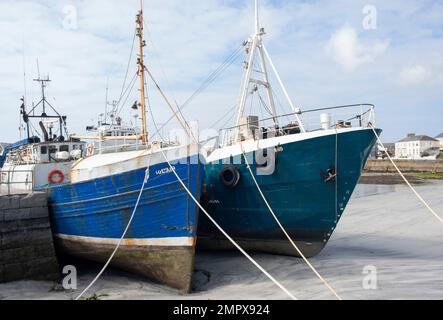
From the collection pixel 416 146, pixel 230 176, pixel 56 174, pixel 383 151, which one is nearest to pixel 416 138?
pixel 416 146

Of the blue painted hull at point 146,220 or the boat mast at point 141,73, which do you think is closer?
the blue painted hull at point 146,220

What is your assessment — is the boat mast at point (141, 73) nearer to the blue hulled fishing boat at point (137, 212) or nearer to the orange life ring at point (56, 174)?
the blue hulled fishing boat at point (137, 212)

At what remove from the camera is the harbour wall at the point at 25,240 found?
36.5ft

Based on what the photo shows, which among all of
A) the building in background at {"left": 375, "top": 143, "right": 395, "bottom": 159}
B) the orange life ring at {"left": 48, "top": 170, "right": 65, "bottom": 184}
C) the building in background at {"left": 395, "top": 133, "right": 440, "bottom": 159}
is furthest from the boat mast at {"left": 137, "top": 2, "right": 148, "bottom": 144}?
the building in background at {"left": 395, "top": 133, "right": 440, "bottom": 159}

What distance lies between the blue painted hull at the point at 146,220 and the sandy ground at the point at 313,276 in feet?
2.22

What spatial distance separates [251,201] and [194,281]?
313 cm

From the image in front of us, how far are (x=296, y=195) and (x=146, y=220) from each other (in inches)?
185

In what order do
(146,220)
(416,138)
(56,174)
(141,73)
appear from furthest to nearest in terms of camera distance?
(416,138) → (56,174) → (141,73) → (146,220)

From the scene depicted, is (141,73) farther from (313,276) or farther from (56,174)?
(313,276)

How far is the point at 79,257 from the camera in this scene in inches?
481

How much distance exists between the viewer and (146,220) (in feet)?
34.5

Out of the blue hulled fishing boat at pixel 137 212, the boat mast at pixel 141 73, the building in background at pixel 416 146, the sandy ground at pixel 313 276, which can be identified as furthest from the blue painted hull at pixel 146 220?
the building in background at pixel 416 146
